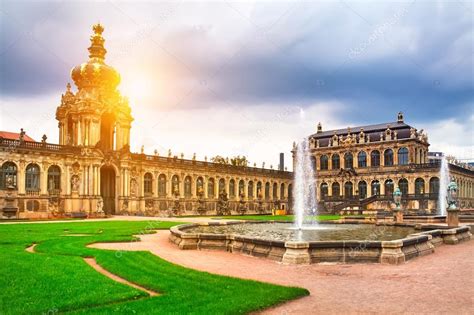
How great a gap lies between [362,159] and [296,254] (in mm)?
83779

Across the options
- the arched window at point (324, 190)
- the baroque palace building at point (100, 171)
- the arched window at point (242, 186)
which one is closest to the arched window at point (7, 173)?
the baroque palace building at point (100, 171)

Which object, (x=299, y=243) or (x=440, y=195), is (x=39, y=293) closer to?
(x=299, y=243)

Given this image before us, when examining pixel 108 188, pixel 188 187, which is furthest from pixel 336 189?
pixel 108 188

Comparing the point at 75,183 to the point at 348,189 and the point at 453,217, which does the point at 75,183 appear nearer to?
the point at 453,217

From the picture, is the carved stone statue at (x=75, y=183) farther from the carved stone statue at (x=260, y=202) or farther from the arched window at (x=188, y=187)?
Answer: the carved stone statue at (x=260, y=202)

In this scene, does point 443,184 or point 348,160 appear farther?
point 348,160

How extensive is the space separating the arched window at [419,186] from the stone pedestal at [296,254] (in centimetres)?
7619

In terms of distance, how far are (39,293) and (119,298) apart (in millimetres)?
1896

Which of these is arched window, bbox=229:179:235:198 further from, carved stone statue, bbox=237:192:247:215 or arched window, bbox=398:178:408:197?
arched window, bbox=398:178:408:197

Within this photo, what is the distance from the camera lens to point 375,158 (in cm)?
9262

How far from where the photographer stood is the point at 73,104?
60.2 metres

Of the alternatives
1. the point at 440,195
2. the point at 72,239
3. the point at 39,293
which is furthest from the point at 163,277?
the point at 440,195

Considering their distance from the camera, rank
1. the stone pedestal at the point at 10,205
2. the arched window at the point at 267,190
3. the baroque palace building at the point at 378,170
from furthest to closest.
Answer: the arched window at the point at 267,190
the baroque palace building at the point at 378,170
the stone pedestal at the point at 10,205

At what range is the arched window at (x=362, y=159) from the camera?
94375mm
